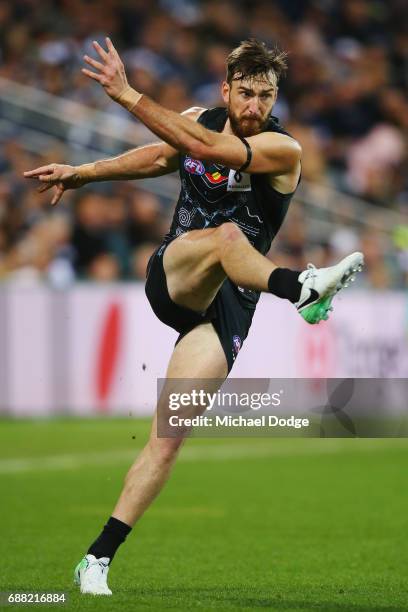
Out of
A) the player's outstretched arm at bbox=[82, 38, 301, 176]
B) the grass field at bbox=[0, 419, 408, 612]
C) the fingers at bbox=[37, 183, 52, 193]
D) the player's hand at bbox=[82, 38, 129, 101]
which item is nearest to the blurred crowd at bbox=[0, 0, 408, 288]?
the grass field at bbox=[0, 419, 408, 612]

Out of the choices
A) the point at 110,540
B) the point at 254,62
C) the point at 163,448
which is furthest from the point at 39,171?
the point at 110,540

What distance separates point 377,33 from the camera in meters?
20.6

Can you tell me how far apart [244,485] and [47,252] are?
5.39 metres

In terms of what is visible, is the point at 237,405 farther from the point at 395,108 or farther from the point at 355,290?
the point at 395,108

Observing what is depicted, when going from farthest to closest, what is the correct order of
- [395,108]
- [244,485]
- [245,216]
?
[395,108] → [244,485] → [245,216]

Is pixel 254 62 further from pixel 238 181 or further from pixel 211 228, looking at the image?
pixel 211 228

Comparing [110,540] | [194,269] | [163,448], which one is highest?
[194,269]

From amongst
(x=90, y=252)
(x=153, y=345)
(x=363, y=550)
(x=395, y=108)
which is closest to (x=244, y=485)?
(x=363, y=550)

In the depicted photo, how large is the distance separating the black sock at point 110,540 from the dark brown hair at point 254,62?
2.23 meters

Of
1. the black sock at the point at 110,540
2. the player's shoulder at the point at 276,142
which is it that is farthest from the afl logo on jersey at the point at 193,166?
the black sock at the point at 110,540

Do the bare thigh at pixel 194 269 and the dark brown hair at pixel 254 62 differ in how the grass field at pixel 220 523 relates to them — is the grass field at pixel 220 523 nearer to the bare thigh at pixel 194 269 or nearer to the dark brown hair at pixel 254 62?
the bare thigh at pixel 194 269

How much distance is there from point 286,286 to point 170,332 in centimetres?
967

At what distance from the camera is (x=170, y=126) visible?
571 cm

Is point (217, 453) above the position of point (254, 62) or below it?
below
